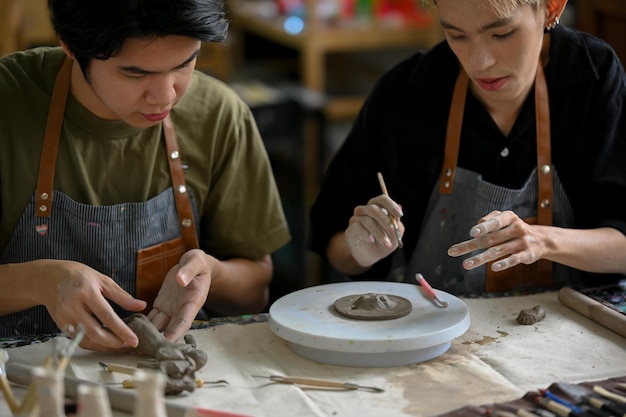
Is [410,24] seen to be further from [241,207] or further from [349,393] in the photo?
[349,393]

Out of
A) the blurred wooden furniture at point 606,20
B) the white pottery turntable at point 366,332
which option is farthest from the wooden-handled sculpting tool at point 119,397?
the blurred wooden furniture at point 606,20

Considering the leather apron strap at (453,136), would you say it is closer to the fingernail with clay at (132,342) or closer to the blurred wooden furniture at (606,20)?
the fingernail with clay at (132,342)

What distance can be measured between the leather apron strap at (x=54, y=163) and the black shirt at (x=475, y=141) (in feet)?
1.32

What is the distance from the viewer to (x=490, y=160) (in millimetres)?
2244

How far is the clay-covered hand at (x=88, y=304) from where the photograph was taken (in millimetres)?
1721

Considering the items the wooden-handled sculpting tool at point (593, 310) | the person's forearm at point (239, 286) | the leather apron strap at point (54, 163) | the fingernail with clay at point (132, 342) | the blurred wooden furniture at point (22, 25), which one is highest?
the blurred wooden furniture at point (22, 25)

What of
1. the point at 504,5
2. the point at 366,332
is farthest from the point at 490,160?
the point at 366,332

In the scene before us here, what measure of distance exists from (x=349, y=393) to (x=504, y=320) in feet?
1.70

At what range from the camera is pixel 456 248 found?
1.86m

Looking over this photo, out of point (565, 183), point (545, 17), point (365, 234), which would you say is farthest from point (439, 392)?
point (545, 17)

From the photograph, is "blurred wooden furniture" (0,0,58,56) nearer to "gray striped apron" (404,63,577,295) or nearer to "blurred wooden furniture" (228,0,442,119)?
"blurred wooden furniture" (228,0,442,119)

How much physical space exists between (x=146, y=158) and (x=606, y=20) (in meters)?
2.18

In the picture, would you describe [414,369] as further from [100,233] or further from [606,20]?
[606,20]

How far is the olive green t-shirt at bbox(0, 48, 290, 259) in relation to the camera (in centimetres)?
207
